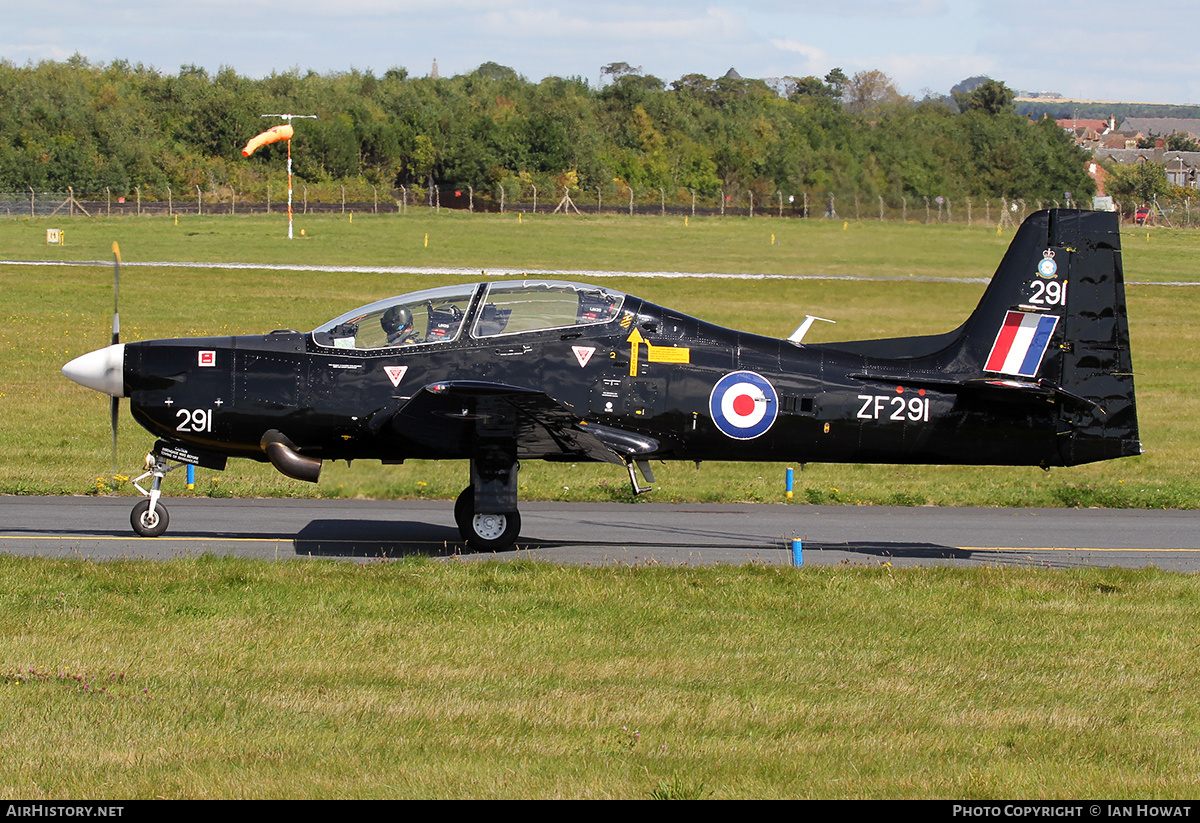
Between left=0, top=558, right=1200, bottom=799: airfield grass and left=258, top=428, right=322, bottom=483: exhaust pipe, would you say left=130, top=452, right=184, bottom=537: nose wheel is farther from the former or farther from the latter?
left=0, top=558, right=1200, bottom=799: airfield grass

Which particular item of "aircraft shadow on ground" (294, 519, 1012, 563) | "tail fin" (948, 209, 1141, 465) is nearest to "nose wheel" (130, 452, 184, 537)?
"aircraft shadow on ground" (294, 519, 1012, 563)

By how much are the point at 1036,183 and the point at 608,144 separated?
52.1 metres

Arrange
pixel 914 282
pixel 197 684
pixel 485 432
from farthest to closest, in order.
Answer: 1. pixel 914 282
2. pixel 485 432
3. pixel 197 684

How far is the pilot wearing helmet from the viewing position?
486 inches

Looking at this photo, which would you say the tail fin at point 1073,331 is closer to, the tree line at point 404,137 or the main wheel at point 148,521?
the main wheel at point 148,521

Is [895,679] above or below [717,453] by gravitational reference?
below

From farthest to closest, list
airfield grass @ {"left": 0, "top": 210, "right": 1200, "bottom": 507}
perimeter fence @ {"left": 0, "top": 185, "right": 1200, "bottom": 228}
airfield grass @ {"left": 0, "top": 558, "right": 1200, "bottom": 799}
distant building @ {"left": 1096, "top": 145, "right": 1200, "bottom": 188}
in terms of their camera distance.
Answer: distant building @ {"left": 1096, "top": 145, "right": 1200, "bottom": 188}
perimeter fence @ {"left": 0, "top": 185, "right": 1200, "bottom": 228}
airfield grass @ {"left": 0, "top": 210, "right": 1200, "bottom": 507}
airfield grass @ {"left": 0, "top": 558, "right": 1200, "bottom": 799}

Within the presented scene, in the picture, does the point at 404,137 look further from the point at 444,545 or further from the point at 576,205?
the point at 444,545

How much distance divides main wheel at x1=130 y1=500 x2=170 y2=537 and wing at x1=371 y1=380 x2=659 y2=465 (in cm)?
291

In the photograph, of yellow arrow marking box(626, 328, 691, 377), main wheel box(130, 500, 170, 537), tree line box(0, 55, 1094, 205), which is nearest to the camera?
yellow arrow marking box(626, 328, 691, 377)

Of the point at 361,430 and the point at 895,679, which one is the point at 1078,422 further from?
the point at 361,430

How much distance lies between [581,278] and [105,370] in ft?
115
